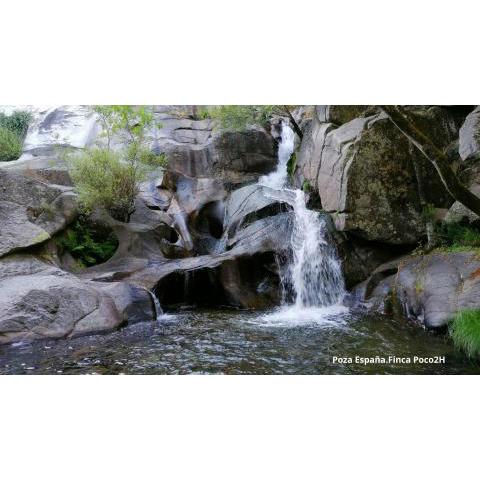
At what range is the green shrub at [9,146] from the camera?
9.04m

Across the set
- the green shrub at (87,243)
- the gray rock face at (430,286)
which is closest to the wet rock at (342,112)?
the gray rock face at (430,286)

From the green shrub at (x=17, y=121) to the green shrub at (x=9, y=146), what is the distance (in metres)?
0.23

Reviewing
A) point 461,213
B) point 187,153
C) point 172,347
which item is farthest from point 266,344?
point 187,153

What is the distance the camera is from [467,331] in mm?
5375

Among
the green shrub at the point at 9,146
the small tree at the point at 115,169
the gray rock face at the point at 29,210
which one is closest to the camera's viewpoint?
the gray rock face at the point at 29,210

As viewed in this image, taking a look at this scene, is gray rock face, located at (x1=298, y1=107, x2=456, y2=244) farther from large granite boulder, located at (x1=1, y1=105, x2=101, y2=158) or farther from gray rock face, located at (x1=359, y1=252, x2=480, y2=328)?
large granite boulder, located at (x1=1, y1=105, x2=101, y2=158)

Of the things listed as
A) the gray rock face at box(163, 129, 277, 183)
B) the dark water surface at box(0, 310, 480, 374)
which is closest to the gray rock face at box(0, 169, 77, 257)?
the dark water surface at box(0, 310, 480, 374)

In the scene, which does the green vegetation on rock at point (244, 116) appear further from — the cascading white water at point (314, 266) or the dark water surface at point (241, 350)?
the dark water surface at point (241, 350)

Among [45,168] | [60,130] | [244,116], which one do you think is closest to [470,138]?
[244,116]

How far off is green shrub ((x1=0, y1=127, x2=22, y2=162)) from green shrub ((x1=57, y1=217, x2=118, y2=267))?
219 centimetres

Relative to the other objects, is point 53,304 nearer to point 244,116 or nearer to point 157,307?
point 157,307

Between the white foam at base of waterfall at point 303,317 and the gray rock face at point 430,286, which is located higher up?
the gray rock face at point 430,286

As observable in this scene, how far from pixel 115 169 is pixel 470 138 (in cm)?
701
